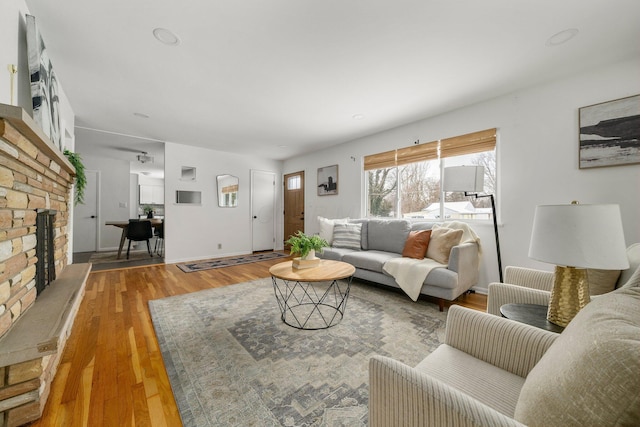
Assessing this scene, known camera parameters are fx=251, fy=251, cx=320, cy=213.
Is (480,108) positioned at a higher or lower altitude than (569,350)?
higher

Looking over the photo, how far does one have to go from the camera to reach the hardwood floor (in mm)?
1280

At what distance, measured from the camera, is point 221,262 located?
497 centimetres

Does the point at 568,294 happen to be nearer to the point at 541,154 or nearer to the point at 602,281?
the point at 602,281

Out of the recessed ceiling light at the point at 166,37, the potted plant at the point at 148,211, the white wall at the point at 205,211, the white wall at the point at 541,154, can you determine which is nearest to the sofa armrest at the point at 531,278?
the white wall at the point at 541,154

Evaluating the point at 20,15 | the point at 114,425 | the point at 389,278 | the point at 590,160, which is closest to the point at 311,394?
the point at 114,425

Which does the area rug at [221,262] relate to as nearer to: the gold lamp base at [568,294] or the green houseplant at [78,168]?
the green houseplant at [78,168]

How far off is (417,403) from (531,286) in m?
1.66

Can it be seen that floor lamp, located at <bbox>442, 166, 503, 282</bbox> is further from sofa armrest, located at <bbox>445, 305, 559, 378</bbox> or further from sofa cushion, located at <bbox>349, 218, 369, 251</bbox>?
sofa armrest, located at <bbox>445, 305, 559, 378</bbox>

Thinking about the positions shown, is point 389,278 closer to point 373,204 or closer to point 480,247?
point 480,247

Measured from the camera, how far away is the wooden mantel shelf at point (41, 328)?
44.0 inches

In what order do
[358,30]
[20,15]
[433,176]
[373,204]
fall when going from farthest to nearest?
[373,204], [433,176], [358,30], [20,15]

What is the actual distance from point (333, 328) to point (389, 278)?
110 cm

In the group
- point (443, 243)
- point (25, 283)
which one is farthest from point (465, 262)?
point (25, 283)

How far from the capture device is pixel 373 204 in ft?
14.8
